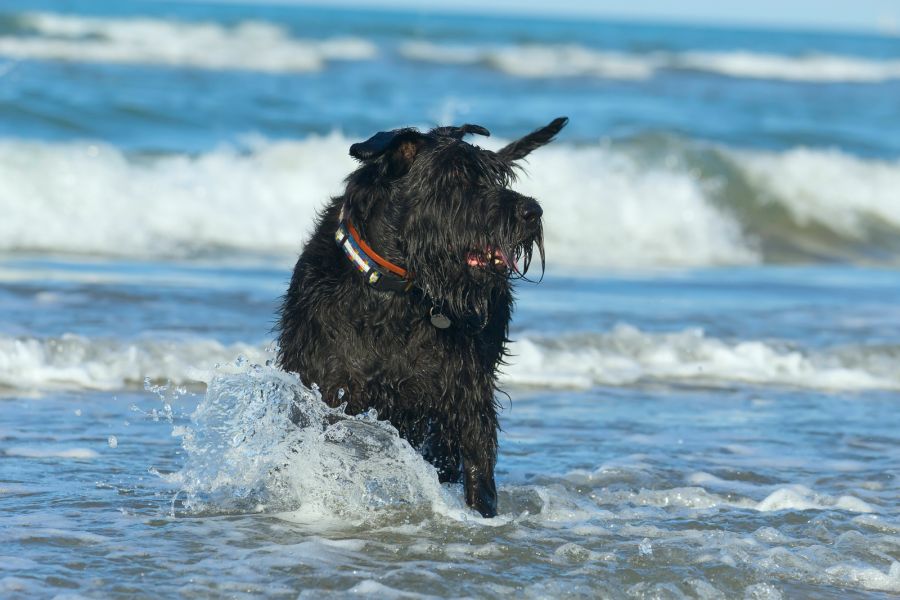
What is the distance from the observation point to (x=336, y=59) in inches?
1224

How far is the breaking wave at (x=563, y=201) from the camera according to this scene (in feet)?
38.7

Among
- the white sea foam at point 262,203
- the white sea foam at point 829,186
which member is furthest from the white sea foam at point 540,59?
the white sea foam at point 262,203

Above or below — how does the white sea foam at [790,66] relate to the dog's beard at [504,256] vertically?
above

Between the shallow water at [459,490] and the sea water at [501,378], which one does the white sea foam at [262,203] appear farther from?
the shallow water at [459,490]

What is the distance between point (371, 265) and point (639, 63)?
110ft

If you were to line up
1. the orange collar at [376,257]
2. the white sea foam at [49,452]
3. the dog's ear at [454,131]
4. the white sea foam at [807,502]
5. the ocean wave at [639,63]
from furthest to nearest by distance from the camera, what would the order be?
the ocean wave at [639,63] → the white sea foam at [49,452] → the white sea foam at [807,502] → the dog's ear at [454,131] → the orange collar at [376,257]

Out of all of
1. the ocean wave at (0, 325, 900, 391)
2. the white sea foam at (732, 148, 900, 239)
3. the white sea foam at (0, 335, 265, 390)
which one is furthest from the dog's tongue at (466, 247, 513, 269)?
the white sea foam at (732, 148, 900, 239)

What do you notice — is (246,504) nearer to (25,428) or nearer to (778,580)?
(25,428)

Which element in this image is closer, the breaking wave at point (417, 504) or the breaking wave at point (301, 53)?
the breaking wave at point (417, 504)

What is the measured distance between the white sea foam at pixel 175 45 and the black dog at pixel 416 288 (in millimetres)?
20439

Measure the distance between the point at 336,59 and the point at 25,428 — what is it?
26.2 m

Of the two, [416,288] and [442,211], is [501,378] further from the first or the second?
[442,211]

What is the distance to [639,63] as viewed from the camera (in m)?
36.8

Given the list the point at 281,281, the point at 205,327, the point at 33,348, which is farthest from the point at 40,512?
the point at 281,281
